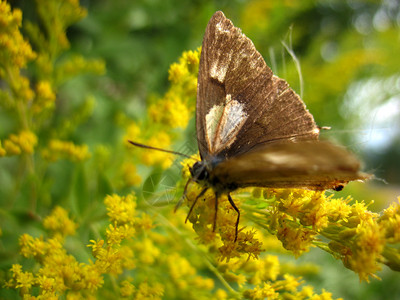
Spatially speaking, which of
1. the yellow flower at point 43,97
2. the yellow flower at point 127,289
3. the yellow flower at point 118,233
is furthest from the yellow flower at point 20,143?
the yellow flower at point 127,289

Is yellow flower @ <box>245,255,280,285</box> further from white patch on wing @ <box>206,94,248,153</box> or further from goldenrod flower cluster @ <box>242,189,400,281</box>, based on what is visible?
white patch on wing @ <box>206,94,248,153</box>

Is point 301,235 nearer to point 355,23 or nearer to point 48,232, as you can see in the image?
point 48,232

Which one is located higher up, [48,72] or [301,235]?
[48,72]

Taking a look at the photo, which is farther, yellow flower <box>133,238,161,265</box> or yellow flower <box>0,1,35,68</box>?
yellow flower <box>133,238,161,265</box>

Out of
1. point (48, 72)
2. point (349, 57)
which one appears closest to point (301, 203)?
point (48, 72)

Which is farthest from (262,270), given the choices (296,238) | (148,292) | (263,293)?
(148,292)

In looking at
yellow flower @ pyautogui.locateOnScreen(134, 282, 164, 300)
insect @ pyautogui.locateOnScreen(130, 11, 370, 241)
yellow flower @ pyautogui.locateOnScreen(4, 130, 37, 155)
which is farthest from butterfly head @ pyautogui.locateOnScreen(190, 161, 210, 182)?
yellow flower @ pyautogui.locateOnScreen(4, 130, 37, 155)
